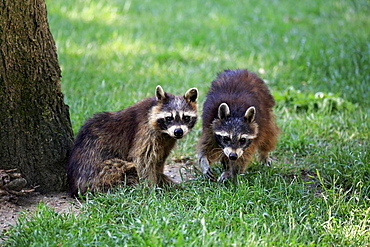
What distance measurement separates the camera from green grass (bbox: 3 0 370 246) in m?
3.38

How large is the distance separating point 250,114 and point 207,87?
251 centimetres

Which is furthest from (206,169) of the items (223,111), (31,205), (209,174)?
(31,205)

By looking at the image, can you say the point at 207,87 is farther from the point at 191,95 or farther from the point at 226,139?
the point at 226,139

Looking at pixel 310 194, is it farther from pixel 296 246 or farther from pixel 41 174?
pixel 41 174

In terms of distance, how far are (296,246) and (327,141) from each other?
2.58 metres

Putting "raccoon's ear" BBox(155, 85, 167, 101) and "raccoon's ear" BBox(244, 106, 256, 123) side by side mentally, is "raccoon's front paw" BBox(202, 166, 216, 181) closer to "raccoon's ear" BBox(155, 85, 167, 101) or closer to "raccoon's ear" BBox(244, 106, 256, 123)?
"raccoon's ear" BBox(244, 106, 256, 123)

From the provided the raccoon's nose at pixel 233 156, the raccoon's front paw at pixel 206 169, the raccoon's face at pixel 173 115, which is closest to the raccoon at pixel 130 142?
the raccoon's face at pixel 173 115

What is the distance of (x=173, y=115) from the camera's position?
4371 mm

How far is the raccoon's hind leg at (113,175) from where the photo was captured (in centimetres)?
418

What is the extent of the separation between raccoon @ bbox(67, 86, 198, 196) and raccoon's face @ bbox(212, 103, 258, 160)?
0.93ft

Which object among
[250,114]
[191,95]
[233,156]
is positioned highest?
[191,95]

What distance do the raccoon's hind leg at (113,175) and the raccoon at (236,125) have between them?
741 millimetres

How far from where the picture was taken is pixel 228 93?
4859 mm

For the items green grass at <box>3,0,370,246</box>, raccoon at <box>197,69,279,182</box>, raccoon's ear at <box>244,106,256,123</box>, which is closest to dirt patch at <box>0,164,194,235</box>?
green grass at <box>3,0,370,246</box>
